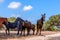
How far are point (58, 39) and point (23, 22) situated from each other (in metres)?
4.93

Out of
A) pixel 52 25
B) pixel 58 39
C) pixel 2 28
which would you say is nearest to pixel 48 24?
pixel 52 25

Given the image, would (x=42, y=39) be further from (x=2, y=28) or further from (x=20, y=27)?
(x=2, y=28)

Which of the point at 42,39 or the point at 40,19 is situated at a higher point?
the point at 40,19

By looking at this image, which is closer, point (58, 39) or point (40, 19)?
point (58, 39)

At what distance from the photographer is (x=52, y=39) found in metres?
20.0

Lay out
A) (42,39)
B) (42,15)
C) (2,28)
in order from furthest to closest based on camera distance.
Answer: (2,28) → (42,15) → (42,39)

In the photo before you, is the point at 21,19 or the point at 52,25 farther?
the point at 52,25

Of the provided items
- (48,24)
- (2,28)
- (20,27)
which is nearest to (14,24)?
(20,27)

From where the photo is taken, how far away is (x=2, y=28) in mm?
36094

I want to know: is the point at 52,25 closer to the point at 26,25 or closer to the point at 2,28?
the point at 2,28

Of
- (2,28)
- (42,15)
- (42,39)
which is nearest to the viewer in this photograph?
(42,39)

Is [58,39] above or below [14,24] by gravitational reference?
below

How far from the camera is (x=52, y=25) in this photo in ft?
125

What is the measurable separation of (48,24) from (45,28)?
1.34m
